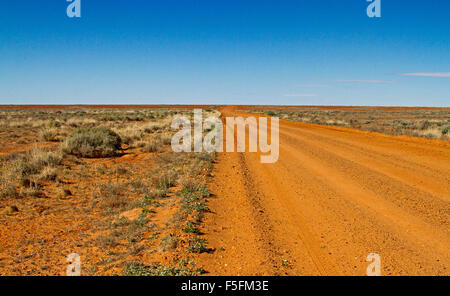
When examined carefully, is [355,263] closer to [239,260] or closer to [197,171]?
[239,260]

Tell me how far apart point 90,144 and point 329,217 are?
38.4ft

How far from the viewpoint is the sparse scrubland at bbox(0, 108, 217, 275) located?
14.5ft

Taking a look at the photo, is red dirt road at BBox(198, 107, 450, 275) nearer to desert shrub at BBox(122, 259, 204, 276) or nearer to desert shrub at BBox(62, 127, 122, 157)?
desert shrub at BBox(122, 259, 204, 276)

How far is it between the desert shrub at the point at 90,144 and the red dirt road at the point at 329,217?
6158 millimetres

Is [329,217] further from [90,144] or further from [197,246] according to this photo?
[90,144]

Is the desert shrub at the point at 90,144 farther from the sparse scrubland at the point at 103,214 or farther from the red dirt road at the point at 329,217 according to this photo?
the red dirt road at the point at 329,217

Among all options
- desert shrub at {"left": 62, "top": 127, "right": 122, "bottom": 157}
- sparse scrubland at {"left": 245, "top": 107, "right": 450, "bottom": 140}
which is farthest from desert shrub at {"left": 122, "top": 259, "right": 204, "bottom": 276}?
sparse scrubland at {"left": 245, "top": 107, "right": 450, "bottom": 140}

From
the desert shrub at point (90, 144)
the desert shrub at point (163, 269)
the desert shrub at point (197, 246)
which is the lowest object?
the desert shrub at point (163, 269)

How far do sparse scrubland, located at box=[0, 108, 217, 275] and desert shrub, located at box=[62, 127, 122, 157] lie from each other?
69cm

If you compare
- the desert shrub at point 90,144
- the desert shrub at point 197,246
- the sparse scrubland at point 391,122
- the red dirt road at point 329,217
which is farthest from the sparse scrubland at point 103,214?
the sparse scrubland at point 391,122

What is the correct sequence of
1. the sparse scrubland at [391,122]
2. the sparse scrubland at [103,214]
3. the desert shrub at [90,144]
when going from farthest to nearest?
the sparse scrubland at [391,122] < the desert shrub at [90,144] < the sparse scrubland at [103,214]

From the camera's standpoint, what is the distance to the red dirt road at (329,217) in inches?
163
